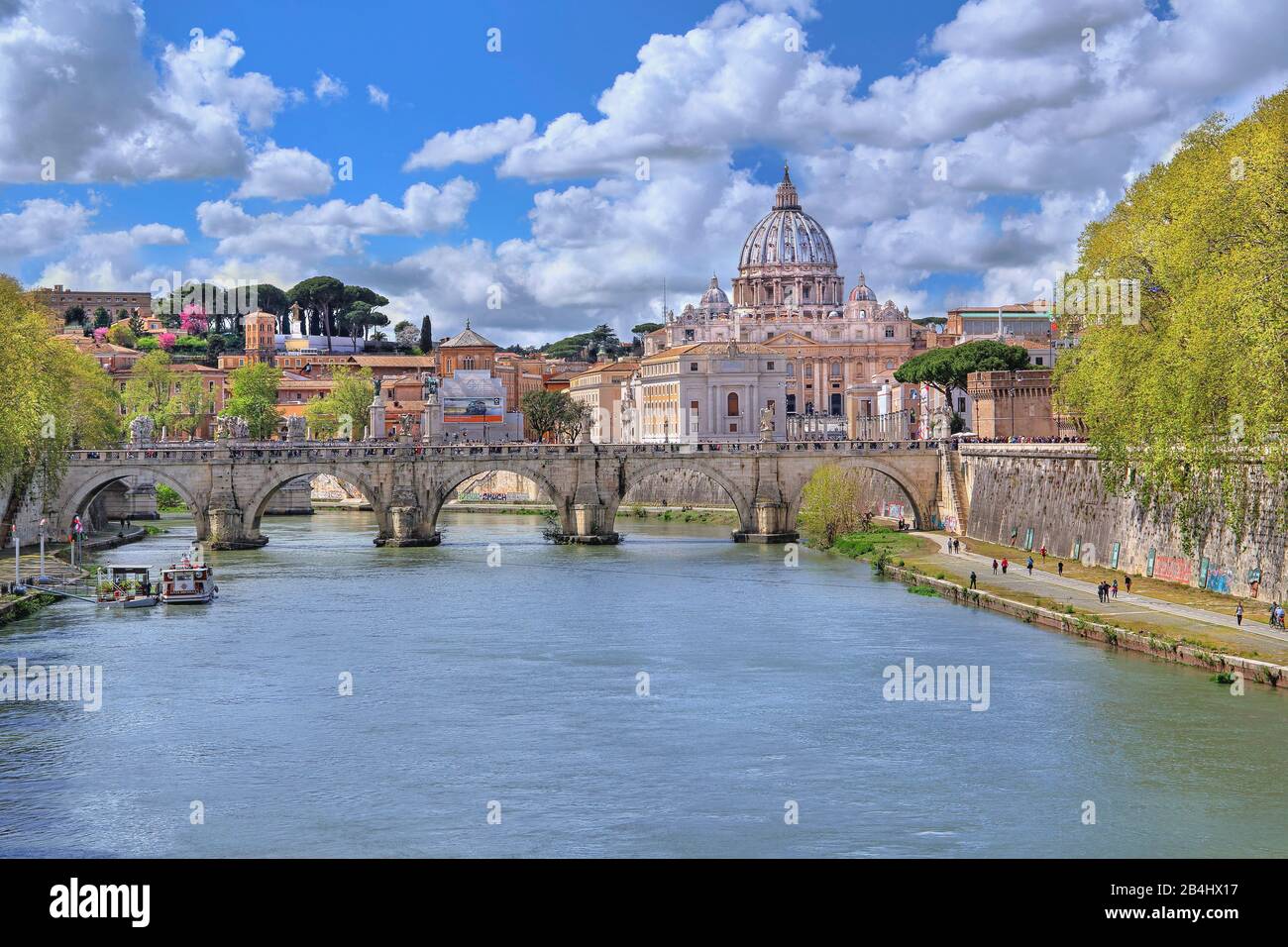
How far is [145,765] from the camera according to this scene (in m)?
28.8

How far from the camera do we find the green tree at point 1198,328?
114 feet

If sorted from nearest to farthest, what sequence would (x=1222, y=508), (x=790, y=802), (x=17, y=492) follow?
(x=790, y=802)
(x=1222, y=508)
(x=17, y=492)

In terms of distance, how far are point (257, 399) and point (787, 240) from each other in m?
81.3

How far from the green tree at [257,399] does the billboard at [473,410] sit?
43.4 ft

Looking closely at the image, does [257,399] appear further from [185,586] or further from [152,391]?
[185,586]

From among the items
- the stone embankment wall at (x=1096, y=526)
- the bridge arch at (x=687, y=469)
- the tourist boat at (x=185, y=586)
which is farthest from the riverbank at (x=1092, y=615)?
the tourist boat at (x=185, y=586)

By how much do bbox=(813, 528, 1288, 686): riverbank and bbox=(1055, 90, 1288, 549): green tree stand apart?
10.9 feet

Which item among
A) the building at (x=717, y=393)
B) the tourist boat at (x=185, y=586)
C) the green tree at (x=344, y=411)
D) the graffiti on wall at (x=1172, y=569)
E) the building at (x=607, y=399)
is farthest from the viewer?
the building at (x=607, y=399)

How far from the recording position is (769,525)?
71.4 meters

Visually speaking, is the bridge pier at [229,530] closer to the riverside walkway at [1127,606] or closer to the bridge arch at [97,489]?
the bridge arch at [97,489]

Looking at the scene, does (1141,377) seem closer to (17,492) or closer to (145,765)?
(145,765)
